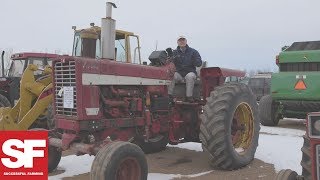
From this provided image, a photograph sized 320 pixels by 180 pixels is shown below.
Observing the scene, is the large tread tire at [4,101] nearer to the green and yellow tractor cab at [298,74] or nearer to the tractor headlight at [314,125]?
the green and yellow tractor cab at [298,74]

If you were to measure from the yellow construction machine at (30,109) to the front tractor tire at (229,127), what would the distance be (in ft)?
8.27

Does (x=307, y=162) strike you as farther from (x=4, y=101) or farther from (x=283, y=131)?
(x=4, y=101)

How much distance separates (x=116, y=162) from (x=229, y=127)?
7.04 ft

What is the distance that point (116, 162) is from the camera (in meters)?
4.77

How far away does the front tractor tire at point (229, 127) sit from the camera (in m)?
6.20

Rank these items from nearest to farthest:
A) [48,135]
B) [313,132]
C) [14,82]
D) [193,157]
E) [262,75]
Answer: [313,132] → [48,135] → [193,157] → [14,82] → [262,75]

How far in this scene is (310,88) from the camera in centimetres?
1095

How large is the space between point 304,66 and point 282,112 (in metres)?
1.47

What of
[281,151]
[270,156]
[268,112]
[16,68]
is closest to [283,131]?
[268,112]

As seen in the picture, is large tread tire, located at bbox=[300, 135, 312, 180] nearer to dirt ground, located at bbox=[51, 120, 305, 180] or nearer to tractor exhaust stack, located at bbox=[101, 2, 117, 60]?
dirt ground, located at bbox=[51, 120, 305, 180]

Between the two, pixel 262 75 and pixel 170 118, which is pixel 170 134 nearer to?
pixel 170 118

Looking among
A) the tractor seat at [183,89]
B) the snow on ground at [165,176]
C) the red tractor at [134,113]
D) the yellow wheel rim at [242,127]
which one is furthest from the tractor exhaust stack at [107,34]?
the yellow wheel rim at [242,127]

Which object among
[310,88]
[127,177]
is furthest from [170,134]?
[310,88]

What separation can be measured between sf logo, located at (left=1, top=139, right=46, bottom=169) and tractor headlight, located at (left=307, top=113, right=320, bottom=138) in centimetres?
323
